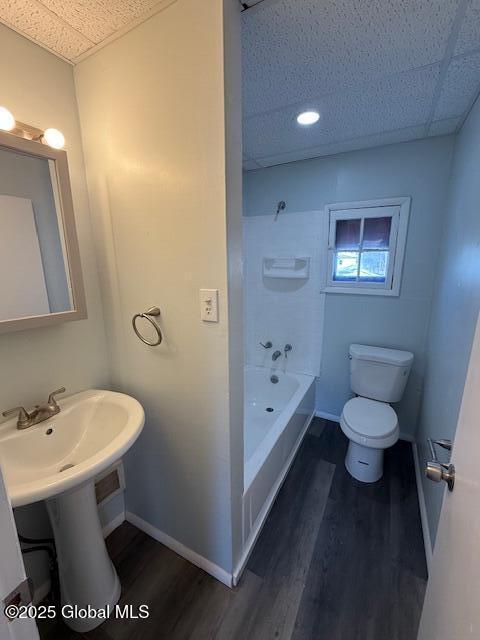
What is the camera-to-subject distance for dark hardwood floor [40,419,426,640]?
1.14 meters

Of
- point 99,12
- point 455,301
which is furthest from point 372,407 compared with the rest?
point 99,12

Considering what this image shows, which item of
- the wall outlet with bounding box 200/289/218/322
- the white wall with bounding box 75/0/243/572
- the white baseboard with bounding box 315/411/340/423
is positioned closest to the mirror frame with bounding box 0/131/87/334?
the white wall with bounding box 75/0/243/572

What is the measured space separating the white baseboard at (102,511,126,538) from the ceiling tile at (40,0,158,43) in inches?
90.8

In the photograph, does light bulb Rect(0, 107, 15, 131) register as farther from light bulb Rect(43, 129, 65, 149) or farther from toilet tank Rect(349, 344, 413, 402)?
toilet tank Rect(349, 344, 413, 402)

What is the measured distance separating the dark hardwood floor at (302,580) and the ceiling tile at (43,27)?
92.6 inches

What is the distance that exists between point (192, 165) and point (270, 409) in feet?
7.25

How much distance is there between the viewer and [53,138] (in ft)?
3.46

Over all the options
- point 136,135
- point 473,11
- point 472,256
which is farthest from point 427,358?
point 136,135

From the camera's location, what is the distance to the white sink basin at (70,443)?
81 cm

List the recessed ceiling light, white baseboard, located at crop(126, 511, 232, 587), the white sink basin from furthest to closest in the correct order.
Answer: the recessed ceiling light → white baseboard, located at crop(126, 511, 232, 587) → the white sink basin

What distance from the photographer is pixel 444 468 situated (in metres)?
0.75

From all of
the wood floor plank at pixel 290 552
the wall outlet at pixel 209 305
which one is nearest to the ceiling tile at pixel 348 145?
the wall outlet at pixel 209 305

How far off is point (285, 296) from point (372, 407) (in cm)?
118

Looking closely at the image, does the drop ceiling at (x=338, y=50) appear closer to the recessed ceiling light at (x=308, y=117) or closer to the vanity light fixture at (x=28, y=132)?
the recessed ceiling light at (x=308, y=117)
